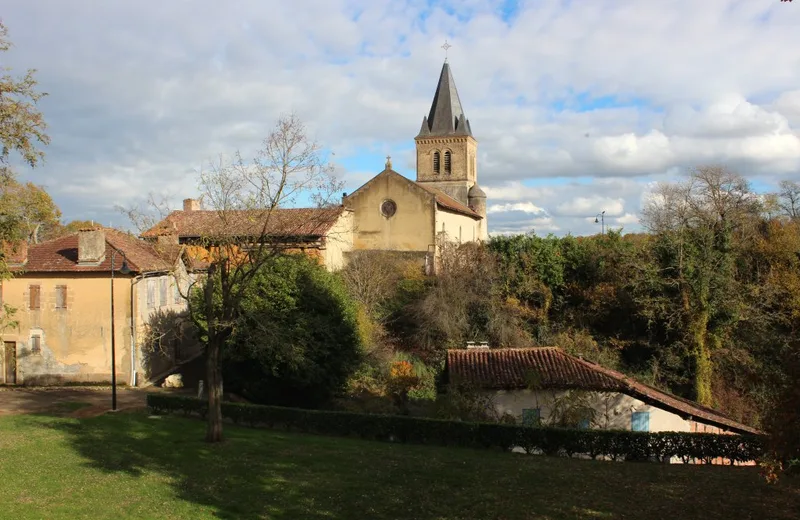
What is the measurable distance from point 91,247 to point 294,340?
10627mm

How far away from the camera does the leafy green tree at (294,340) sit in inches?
958

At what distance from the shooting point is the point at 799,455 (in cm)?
925

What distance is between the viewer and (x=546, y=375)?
21641 millimetres

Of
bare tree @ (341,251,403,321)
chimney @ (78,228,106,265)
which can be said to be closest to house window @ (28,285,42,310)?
chimney @ (78,228,106,265)

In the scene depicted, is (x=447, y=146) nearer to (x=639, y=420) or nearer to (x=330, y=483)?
(x=639, y=420)

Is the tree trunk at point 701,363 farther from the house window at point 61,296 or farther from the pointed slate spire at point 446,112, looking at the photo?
the pointed slate spire at point 446,112

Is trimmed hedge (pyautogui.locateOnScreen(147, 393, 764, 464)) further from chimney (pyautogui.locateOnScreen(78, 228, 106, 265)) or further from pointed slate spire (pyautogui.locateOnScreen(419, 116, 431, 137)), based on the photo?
pointed slate spire (pyautogui.locateOnScreen(419, 116, 431, 137))

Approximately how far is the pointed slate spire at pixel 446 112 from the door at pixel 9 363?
135ft

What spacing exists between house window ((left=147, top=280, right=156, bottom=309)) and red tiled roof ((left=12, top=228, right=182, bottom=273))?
122cm

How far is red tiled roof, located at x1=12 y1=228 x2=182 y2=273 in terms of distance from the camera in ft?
90.4

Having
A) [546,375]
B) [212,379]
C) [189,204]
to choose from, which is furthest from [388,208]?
[212,379]

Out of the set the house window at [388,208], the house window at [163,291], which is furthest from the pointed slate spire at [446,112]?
the house window at [163,291]

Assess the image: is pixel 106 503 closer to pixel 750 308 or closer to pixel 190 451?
pixel 190 451

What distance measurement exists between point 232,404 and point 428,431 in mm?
7163
